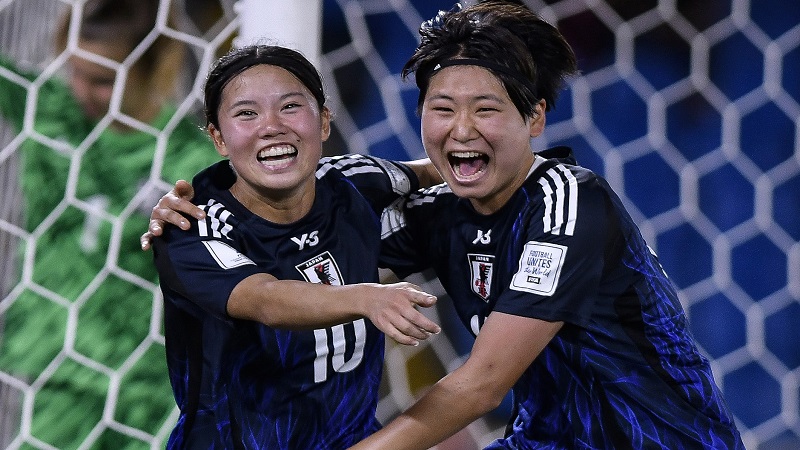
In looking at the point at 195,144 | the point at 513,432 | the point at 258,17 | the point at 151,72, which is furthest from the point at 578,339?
the point at 151,72

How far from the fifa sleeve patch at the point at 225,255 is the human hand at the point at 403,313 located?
225 mm

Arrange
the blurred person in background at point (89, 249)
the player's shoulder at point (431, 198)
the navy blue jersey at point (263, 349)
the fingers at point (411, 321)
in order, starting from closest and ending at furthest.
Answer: the fingers at point (411, 321) < the navy blue jersey at point (263, 349) < the player's shoulder at point (431, 198) < the blurred person in background at point (89, 249)

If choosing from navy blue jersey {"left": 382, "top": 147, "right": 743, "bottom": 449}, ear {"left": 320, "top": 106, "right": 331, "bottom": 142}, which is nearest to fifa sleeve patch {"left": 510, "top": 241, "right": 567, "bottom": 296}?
navy blue jersey {"left": 382, "top": 147, "right": 743, "bottom": 449}

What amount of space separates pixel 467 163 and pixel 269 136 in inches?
9.0

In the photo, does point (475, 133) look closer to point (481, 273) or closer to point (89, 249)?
point (481, 273)

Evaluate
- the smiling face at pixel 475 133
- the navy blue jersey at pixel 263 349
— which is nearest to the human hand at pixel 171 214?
the navy blue jersey at pixel 263 349

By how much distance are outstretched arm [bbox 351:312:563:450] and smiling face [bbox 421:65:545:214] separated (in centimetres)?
18

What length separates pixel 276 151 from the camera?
116 cm

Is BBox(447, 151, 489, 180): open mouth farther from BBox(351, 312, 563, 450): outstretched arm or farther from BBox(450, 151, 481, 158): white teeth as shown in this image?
BBox(351, 312, 563, 450): outstretched arm

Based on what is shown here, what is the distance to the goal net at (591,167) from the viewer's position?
1649 millimetres

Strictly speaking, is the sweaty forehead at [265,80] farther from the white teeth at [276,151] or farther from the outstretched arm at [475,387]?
the outstretched arm at [475,387]

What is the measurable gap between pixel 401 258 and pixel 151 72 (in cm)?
66

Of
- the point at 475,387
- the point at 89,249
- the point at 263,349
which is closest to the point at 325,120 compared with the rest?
the point at 263,349

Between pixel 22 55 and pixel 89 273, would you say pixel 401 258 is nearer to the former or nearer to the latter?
pixel 89 273
